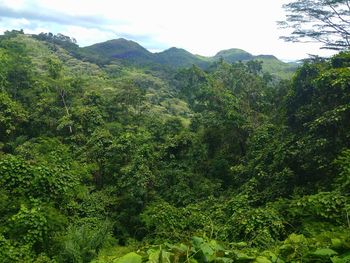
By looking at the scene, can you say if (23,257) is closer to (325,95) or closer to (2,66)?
(325,95)

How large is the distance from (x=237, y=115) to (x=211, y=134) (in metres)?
1.74

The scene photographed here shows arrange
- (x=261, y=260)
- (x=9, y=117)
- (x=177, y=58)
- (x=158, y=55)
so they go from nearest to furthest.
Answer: (x=261, y=260)
(x=9, y=117)
(x=177, y=58)
(x=158, y=55)

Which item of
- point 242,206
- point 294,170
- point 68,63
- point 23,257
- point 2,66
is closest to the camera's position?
point 23,257

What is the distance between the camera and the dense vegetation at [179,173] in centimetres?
451

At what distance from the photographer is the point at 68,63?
5206cm

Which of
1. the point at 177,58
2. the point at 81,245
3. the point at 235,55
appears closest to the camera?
the point at 81,245

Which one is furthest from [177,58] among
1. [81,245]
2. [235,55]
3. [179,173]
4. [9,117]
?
[81,245]

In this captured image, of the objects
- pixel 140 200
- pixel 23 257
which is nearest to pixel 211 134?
pixel 140 200

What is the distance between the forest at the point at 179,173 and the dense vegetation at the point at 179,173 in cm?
3

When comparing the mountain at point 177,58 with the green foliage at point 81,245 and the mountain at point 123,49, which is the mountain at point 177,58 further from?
the green foliage at point 81,245

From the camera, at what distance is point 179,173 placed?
13.2 meters

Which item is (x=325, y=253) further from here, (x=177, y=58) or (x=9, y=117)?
(x=177, y=58)

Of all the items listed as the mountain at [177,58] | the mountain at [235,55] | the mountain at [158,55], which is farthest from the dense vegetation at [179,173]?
the mountain at [235,55]

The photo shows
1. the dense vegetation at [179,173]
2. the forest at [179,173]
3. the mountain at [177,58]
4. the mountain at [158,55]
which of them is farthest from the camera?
the mountain at [177,58]
